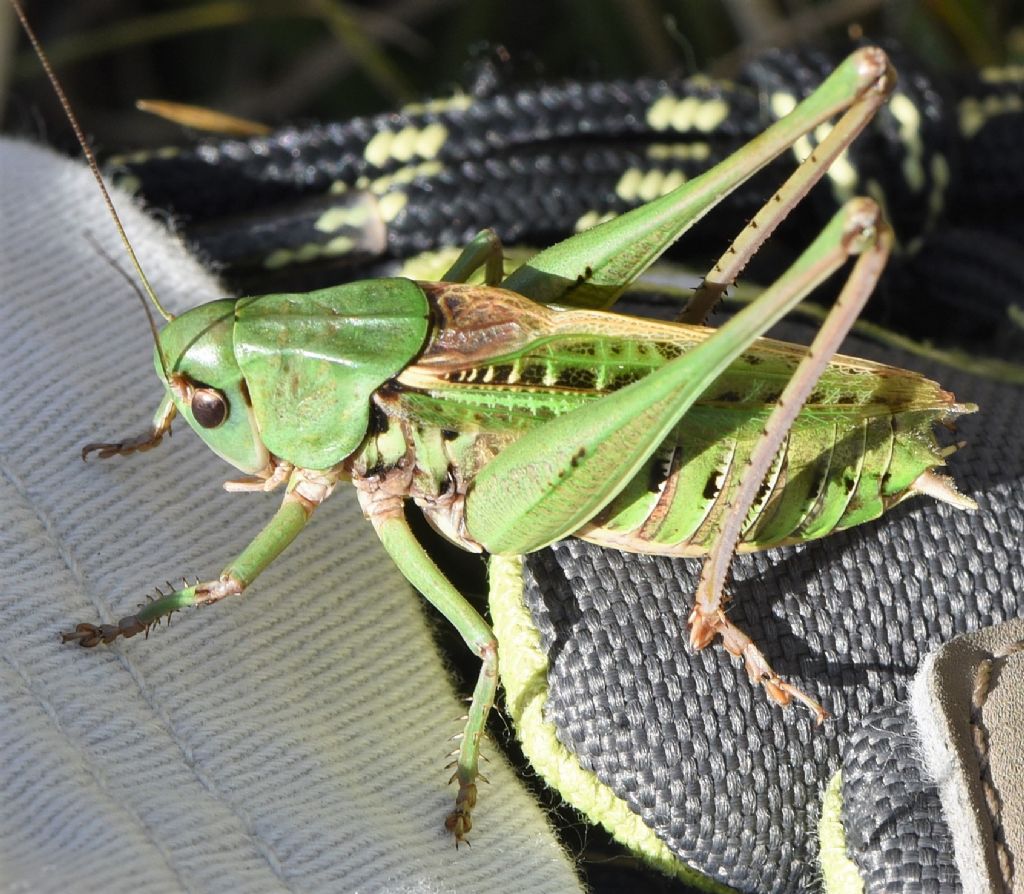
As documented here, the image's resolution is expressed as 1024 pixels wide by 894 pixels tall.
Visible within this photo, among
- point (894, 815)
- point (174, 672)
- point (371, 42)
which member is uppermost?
point (371, 42)

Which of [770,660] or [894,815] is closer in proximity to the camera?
[894,815]

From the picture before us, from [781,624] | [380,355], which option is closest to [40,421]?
[380,355]

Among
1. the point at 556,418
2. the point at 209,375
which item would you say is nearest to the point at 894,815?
the point at 556,418

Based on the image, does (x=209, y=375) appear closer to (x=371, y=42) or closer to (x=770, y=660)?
(x=770, y=660)

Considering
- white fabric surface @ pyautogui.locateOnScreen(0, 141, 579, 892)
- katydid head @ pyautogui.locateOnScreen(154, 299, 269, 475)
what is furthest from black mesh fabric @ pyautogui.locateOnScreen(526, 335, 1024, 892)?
katydid head @ pyautogui.locateOnScreen(154, 299, 269, 475)

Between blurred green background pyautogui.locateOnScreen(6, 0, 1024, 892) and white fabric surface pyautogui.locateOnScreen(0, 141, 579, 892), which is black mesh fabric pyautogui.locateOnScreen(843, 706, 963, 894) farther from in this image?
blurred green background pyautogui.locateOnScreen(6, 0, 1024, 892)

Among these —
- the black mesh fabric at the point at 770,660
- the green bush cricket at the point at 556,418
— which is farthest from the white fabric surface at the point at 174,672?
the black mesh fabric at the point at 770,660
